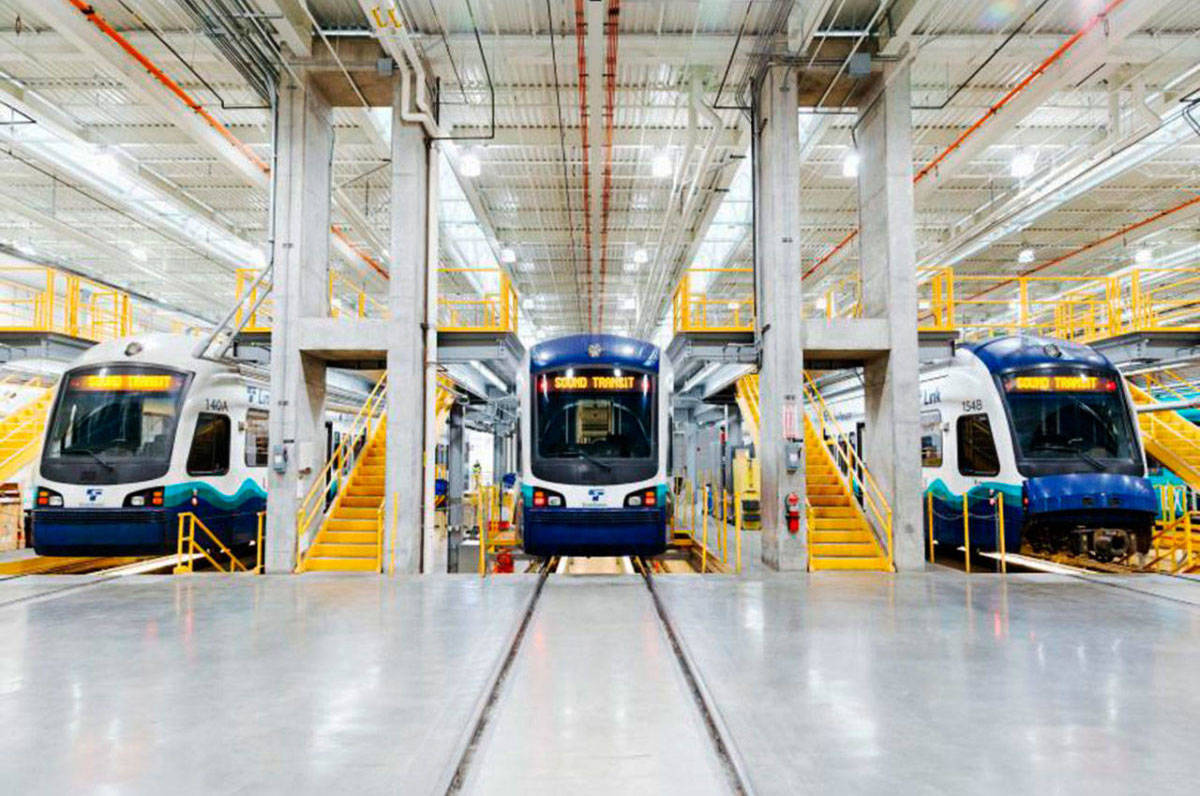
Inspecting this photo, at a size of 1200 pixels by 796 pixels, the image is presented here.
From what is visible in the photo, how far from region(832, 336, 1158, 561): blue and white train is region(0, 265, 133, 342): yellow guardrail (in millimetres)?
15044

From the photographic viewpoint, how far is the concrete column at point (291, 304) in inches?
383

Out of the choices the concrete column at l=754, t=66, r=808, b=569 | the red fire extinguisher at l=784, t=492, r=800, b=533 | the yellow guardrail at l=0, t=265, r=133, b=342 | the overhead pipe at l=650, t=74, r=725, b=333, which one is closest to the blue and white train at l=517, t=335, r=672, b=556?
the concrete column at l=754, t=66, r=808, b=569

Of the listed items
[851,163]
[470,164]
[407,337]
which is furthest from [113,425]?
[851,163]

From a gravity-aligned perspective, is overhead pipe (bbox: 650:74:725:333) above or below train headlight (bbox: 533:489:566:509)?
above

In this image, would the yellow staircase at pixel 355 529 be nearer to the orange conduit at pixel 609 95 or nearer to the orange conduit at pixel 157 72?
the orange conduit at pixel 157 72

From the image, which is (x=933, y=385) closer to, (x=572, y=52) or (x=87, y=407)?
(x=572, y=52)

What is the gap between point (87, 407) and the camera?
10125 millimetres

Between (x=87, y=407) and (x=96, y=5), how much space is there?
18.3 feet

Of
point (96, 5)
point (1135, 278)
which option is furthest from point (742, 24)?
point (1135, 278)

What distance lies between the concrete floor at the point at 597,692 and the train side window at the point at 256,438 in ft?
14.6

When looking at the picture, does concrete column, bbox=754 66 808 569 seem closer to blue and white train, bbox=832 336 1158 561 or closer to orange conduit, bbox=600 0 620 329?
orange conduit, bbox=600 0 620 329

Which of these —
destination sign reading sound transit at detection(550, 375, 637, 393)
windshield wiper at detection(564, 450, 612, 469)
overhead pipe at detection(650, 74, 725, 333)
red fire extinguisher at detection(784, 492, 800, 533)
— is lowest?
red fire extinguisher at detection(784, 492, 800, 533)

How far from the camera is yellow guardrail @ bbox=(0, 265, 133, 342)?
12633 millimetres

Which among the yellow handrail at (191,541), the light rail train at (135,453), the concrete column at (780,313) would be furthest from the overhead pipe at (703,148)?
the yellow handrail at (191,541)
